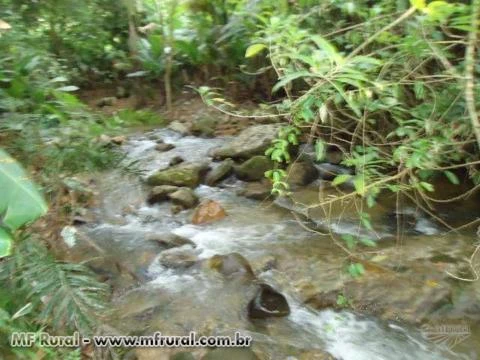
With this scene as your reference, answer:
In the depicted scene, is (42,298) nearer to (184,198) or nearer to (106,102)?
(184,198)

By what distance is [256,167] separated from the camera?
4.62 metres

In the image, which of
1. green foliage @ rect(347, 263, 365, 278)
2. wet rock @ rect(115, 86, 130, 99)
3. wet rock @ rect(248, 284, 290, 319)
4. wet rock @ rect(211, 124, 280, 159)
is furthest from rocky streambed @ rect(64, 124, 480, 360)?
wet rock @ rect(115, 86, 130, 99)

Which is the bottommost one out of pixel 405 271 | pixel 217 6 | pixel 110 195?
pixel 110 195

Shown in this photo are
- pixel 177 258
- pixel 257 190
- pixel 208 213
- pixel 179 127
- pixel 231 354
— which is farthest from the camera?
pixel 179 127

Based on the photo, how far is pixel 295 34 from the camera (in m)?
2.37

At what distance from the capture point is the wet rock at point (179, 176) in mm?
4512

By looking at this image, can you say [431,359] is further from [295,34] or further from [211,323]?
[295,34]

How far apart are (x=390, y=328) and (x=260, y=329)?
2.59 feet

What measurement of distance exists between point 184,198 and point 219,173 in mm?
661

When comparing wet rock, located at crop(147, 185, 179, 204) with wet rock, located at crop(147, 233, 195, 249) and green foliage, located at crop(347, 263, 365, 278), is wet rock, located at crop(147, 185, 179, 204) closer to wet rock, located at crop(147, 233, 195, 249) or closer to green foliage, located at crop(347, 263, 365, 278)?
wet rock, located at crop(147, 233, 195, 249)

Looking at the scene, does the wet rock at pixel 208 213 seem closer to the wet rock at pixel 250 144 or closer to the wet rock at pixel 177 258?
the wet rock at pixel 177 258

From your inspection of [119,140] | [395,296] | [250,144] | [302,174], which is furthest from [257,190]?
[119,140]

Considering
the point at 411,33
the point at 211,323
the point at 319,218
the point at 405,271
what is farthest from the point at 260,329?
the point at 411,33

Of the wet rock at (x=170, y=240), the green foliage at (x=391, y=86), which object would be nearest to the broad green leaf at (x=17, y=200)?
the green foliage at (x=391, y=86)
